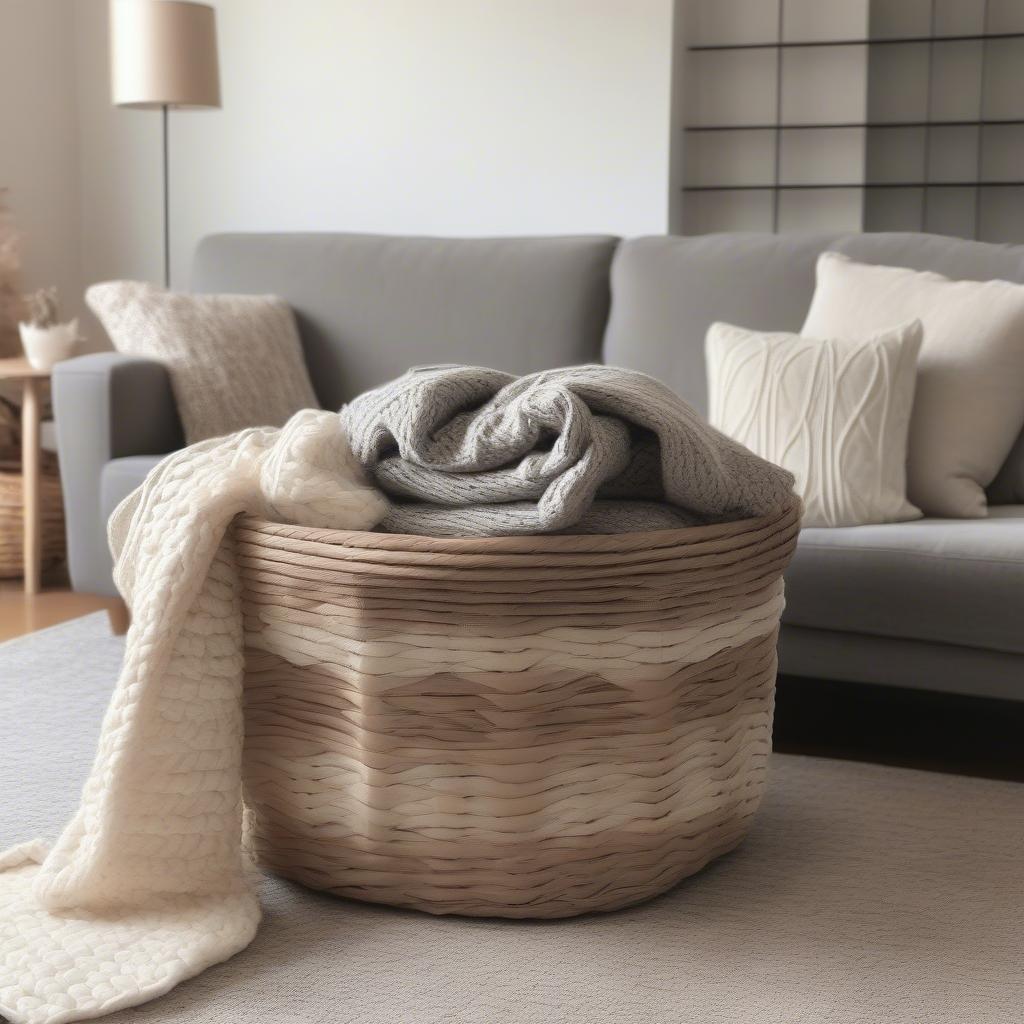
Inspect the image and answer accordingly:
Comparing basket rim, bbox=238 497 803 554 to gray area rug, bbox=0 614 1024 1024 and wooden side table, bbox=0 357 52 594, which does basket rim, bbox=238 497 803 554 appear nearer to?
gray area rug, bbox=0 614 1024 1024

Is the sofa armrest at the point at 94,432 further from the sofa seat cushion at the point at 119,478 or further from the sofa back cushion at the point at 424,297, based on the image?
the sofa back cushion at the point at 424,297

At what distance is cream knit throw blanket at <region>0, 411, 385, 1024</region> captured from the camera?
4.66 feet

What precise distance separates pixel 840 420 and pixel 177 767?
123 cm

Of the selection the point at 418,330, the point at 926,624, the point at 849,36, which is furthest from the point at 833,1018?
the point at 849,36

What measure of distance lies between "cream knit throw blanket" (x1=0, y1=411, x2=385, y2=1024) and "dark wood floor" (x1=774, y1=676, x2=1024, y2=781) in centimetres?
100

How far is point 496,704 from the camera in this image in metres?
1.41

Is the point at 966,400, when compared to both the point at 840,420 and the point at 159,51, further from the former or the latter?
the point at 159,51

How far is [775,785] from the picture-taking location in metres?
1.97

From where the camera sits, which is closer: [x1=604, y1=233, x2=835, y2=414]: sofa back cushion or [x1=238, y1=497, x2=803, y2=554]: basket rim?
[x1=238, y1=497, x2=803, y2=554]: basket rim

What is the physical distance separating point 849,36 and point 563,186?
1129 millimetres

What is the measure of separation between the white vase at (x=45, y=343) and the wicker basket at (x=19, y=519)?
0.94 feet

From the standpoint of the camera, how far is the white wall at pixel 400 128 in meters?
4.03

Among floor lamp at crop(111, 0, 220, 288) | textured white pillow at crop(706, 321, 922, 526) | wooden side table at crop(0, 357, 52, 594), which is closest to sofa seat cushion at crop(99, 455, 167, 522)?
wooden side table at crop(0, 357, 52, 594)

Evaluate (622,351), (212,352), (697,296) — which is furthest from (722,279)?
(212,352)
